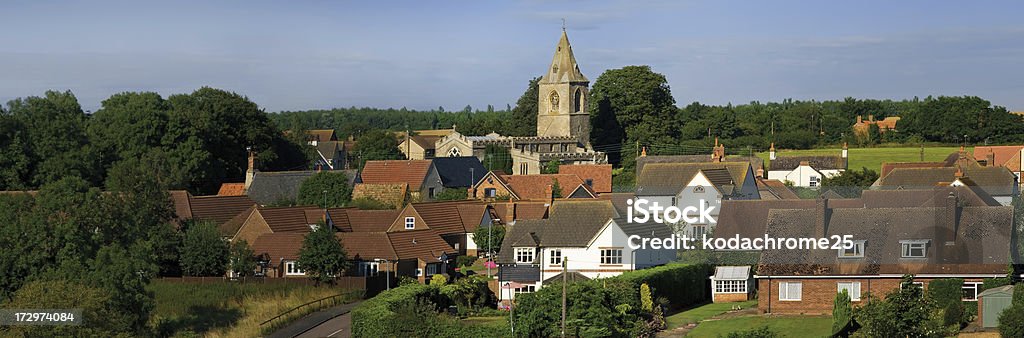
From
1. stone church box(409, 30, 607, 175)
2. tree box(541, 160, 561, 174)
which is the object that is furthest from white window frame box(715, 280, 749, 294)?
stone church box(409, 30, 607, 175)

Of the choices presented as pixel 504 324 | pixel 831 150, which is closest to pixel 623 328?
pixel 504 324

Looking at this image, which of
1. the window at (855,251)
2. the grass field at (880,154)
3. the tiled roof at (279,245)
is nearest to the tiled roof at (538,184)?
the tiled roof at (279,245)

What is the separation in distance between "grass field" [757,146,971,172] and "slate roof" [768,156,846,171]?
3.75 m

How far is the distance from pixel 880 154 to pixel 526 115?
31.2 m

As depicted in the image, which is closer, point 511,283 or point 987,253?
point 987,253

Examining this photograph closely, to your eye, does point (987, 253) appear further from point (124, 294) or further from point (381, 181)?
point (381, 181)

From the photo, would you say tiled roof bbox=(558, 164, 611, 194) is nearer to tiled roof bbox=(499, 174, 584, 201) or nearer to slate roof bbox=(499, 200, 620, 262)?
tiled roof bbox=(499, 174, 584, 201)

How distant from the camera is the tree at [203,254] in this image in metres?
57.9

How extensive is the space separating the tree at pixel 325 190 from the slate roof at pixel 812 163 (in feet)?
106

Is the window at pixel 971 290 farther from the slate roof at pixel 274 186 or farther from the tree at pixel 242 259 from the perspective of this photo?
the slate roof at pixel 274 186

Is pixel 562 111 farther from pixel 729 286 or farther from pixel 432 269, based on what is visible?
pixel 729 286

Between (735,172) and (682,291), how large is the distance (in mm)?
17632

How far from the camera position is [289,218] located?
213ft

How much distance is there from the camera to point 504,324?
4412 centimetres
